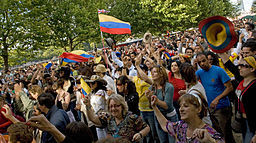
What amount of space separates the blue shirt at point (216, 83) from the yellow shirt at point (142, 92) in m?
1.21

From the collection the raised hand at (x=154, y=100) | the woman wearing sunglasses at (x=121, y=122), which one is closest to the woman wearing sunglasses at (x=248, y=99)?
the raised hand at (x=154, y=100)

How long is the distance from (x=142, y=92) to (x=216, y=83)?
4.98 feet

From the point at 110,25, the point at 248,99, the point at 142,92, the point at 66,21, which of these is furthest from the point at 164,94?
the point at 66,21

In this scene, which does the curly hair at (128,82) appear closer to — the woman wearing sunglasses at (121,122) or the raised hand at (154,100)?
the woman wearing sunglasses at (121,122)

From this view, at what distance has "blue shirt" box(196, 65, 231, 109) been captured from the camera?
3.76 meters

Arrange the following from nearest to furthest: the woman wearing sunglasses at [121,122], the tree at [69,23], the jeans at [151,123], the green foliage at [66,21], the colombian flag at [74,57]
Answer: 1. the woman wearing sunglasses at [121,122]
2. the jeans at [151,123]
3. the colombian flag at [74,57]
4. the green foliage at [66,21]
5. the tree at [69,23]

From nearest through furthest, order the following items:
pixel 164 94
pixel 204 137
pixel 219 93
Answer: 1. pixel 204 137
2. pixel 164 94
3. pixel 219 93

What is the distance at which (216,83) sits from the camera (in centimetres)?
383

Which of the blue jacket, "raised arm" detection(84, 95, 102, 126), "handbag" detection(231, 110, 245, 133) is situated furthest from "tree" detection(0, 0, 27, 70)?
"handbag" detection(231, 110, 245, 133)

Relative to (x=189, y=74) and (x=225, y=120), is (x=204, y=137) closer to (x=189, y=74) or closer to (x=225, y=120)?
(x=189, y=74)

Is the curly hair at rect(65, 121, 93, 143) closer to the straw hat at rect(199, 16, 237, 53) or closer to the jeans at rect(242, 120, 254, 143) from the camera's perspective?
the jeans at rect(242, 120, 254, 143)

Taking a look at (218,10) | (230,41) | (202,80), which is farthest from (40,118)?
(218,10)

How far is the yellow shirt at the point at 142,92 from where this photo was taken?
173 inches

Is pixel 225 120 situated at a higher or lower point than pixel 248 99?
lower
